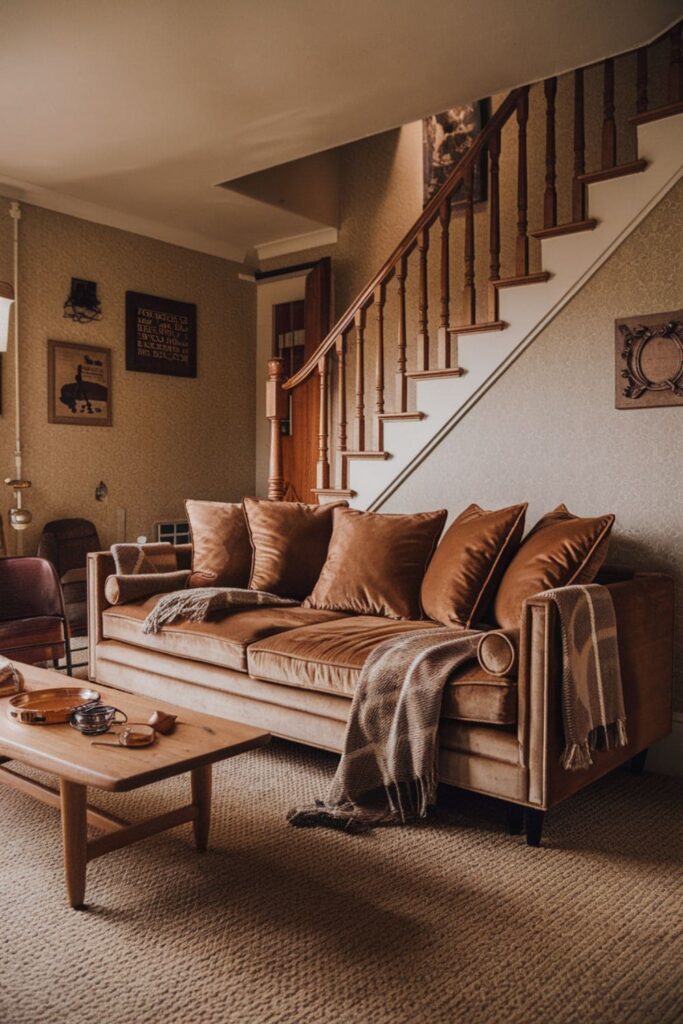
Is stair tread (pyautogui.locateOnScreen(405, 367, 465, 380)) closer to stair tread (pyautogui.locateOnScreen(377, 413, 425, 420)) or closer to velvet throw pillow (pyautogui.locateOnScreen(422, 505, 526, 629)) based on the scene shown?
stair tread (pyautogui.locateOnScreen(377, 413, 425, 420))

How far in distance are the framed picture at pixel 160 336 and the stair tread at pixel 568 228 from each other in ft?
9.79

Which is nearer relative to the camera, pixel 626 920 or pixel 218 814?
pixel 626 920

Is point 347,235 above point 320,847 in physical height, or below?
above

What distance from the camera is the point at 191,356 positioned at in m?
5.89

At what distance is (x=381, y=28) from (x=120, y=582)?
102 inches

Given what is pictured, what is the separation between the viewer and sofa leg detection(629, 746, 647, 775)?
3074 millimetres

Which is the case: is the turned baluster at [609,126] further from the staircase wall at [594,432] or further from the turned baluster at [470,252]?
the turned baluster at [470,252]

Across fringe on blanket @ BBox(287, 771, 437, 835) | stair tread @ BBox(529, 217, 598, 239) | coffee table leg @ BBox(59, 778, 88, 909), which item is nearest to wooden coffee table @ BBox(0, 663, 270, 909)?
coffee table leg @ BBox(59, 778, 88, 909)

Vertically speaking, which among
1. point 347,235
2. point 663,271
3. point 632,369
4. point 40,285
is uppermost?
point 347,235

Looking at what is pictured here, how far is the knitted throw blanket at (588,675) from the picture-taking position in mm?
2391

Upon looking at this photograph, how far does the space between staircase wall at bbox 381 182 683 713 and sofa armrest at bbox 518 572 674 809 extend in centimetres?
23

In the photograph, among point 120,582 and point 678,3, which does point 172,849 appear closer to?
point 120,582

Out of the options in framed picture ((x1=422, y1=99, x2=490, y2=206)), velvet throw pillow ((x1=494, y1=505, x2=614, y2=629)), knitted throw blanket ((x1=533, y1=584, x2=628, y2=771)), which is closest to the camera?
knitted throw blanket ((x1=533, y1=584, x2=628, y2=771))

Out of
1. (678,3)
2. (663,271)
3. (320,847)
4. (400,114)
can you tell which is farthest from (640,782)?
(400,114)
